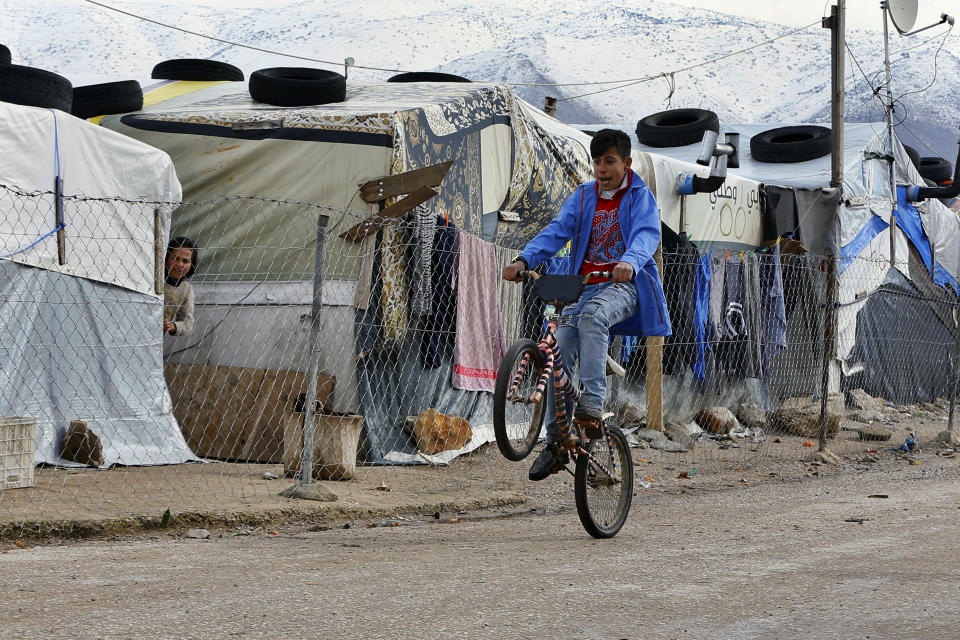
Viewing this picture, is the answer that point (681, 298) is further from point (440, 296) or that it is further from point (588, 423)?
point (588, 423)

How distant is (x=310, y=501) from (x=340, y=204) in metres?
3.42

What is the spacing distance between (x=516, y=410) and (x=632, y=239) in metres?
1.11

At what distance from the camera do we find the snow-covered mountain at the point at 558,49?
90938mm

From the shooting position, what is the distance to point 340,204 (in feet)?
30.5

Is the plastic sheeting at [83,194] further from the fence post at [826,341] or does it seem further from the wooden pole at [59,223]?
the fence post at [826,341]

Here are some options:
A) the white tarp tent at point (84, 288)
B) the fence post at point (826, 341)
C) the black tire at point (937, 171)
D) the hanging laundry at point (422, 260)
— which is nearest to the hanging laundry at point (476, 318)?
the hanging laundry at point (422, 260)

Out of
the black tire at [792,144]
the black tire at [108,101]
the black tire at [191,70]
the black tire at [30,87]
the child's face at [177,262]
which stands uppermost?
the black tire at [792,144]

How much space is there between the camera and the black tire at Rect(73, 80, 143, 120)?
33.7ft

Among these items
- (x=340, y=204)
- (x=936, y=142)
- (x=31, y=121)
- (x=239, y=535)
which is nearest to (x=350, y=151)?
(x=340, y=204)

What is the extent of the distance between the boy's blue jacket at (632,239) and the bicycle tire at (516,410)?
1.77 ft

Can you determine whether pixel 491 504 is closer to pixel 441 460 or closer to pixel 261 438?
pixel 441 460

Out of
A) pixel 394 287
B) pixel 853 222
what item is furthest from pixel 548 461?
pixel 853 222

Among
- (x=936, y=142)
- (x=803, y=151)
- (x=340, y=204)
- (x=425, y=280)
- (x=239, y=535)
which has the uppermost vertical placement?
(x=936, y=142)

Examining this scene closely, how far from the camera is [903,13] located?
16.1 metres
